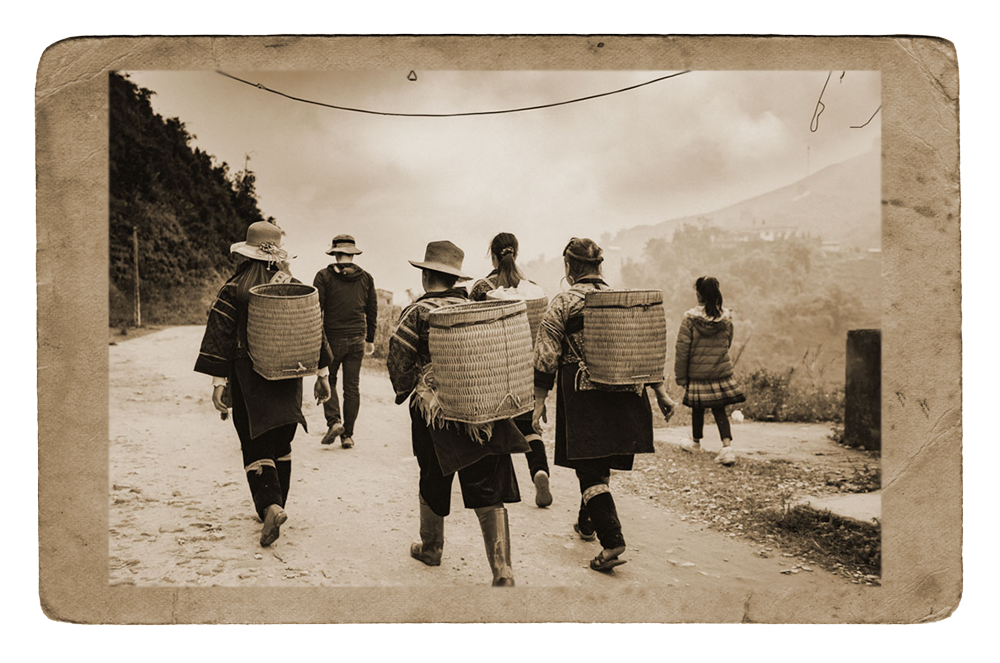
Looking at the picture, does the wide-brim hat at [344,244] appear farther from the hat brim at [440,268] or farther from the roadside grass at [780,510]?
the roadside grass at [780,510]

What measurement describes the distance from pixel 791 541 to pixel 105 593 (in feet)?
13.8

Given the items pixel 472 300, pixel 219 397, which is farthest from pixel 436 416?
pixel 219 397

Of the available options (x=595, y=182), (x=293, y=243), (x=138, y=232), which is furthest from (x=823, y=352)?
(x=138, y=232)

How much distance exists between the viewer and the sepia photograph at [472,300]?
173 inches

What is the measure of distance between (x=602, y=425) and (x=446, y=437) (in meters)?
0.99

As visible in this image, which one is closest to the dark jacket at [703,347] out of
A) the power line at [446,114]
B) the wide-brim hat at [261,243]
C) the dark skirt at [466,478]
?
the power line at [446,114]

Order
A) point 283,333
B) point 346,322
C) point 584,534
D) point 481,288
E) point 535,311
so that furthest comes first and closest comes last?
point 346,322
point 535,311
point 481,288
point 584,534
point 283,333

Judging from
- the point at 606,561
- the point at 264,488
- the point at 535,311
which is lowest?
the point at 606,561

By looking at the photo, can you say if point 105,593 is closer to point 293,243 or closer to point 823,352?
point 293,243

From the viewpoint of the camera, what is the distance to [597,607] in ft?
14.5

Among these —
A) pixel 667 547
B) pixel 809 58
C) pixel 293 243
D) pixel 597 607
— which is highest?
pixel 809 58

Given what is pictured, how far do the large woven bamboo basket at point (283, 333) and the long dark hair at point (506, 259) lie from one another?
120 centimetres

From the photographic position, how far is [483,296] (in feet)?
15.6

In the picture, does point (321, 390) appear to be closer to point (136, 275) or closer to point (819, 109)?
point (136, 275)
